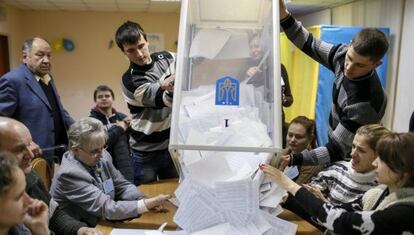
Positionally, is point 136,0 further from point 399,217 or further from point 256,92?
point 399,217

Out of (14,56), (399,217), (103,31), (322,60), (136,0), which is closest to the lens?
(399,217)

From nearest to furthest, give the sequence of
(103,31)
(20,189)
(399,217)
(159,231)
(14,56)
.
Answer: (20,189), (399,217), (159,231), (14,56), (103,31)

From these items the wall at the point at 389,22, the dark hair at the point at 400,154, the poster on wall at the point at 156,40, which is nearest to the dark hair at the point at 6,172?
the dark hair at the point at 400,154

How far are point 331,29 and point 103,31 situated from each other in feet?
13.5

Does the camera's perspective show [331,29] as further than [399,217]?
Yes

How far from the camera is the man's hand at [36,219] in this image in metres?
1.13

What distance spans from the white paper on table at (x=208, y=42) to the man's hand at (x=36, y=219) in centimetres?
78

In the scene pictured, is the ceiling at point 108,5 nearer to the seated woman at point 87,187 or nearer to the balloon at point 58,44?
the balloon at point 58,44

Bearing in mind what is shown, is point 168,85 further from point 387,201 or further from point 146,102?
point 387,201

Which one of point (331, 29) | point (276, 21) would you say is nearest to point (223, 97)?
point (276, 21)

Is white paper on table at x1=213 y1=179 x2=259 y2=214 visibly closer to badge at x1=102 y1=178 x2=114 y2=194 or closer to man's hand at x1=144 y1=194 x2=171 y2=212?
man's hand at x1=144 y1=194 x2=171 y2=212

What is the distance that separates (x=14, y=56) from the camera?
5750 millimetres

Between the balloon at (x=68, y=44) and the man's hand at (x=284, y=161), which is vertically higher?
the balloon at (x=68, y=44)

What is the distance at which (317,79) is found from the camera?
11.5 ft
